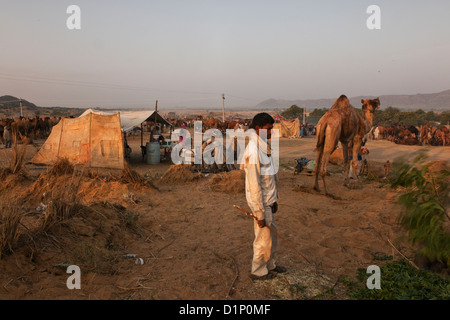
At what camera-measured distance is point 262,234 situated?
3623 millimetres

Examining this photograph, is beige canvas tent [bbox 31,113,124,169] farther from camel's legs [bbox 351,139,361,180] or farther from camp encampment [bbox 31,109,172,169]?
camel's legs [bbox 351,139,361,180]

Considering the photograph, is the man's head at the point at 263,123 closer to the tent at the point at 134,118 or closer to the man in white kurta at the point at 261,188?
the man in white kurta at the point at 261,188

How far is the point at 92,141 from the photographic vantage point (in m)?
10.8

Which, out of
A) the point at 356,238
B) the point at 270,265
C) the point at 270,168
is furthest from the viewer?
the point at 356,238

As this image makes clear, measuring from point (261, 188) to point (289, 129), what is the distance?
23.9 meters

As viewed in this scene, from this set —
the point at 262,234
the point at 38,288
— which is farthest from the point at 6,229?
the point at 262,234

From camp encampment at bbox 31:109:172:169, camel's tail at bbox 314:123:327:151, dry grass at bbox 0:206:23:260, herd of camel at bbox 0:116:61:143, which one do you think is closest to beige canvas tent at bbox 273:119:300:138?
camp encampment at bbox 31:109:172:169

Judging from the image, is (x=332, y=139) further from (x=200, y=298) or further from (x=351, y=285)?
(x=200, y=298)

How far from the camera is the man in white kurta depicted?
3.47 metres

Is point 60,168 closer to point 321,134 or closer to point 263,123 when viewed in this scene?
point 321,134

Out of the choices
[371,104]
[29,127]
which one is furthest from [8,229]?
[29,127]

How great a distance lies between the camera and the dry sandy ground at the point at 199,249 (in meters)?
3.54

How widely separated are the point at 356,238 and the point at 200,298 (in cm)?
301

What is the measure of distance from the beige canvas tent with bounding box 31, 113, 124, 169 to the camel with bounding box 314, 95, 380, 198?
6226 millimetres
